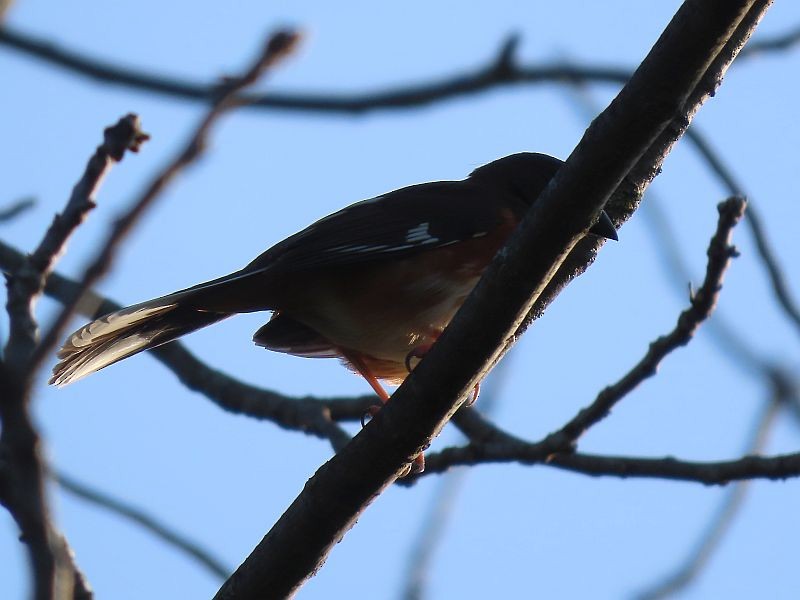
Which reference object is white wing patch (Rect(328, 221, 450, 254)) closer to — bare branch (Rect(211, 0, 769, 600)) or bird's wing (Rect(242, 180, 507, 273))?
bird's wing (Rect(242, 180, 507, 273))

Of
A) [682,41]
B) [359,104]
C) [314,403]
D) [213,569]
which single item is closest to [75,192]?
[359,104]

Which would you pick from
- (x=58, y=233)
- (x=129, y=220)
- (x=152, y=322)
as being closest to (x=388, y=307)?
(x=152, y=322)

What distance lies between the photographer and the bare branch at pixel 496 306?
285 centimetres

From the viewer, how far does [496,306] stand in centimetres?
311

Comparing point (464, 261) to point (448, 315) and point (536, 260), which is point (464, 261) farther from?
point (536, 260)

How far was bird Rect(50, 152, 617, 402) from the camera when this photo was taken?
4.91 metres

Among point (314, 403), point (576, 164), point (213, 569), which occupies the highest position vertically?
point (314, 403)

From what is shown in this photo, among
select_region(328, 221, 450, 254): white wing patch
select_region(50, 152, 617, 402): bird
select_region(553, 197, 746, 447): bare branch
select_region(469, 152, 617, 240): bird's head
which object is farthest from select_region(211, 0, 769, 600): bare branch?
select_region(469, 152, 617, 240): bird's head

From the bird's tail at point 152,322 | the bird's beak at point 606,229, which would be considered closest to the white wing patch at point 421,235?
the bird's tail at point 152,322

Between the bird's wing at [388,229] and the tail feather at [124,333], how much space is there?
363 millimetres

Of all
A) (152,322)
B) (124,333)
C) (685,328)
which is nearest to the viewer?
(685,328)

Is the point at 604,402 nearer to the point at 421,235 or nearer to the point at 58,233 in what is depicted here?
the point at 421,235

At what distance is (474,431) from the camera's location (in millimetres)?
4930

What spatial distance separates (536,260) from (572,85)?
1.42m
